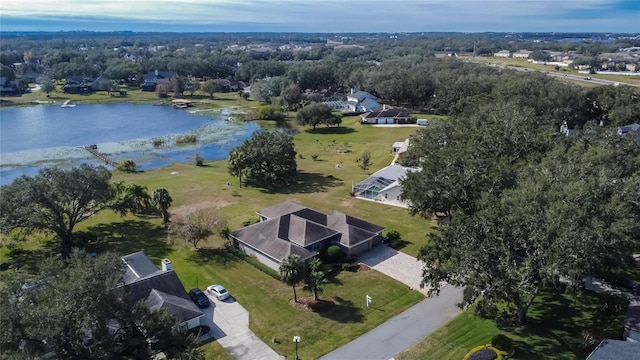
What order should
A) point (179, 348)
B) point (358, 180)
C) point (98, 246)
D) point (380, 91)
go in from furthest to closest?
1. point (380, 91)
2. point (358, 180)
3. point (98, 246)
4. point (179, 348)

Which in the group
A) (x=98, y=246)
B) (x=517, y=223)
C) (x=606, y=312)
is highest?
(x=517, y=223)

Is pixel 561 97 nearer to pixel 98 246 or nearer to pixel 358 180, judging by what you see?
pixel 358 180

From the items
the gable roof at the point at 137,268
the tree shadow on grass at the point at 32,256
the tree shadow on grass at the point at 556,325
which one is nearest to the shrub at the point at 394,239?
the tree shadow on grass at the point at 556,325

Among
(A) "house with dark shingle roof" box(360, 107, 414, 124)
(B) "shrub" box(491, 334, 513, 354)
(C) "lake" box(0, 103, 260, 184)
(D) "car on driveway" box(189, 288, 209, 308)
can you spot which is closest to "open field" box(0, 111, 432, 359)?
(D) "car on driveway" box(189, 288, 209, 308)

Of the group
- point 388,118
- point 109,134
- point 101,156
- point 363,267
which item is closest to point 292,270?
point 363,267

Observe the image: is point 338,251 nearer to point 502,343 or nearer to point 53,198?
point 502,343

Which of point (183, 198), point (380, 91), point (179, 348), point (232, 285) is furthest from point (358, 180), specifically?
point (380, 91)
